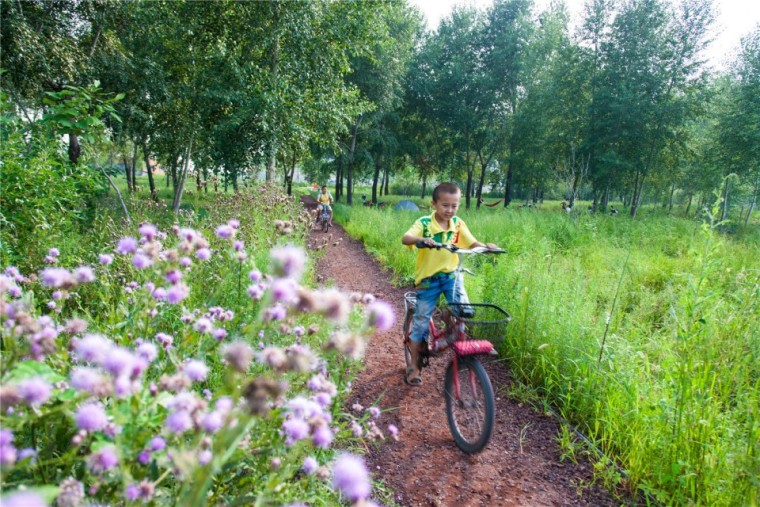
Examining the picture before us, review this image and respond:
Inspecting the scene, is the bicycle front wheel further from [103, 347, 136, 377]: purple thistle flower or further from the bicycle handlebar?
[103, 347, 136, 377]: purple thistle flower

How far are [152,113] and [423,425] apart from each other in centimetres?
1288

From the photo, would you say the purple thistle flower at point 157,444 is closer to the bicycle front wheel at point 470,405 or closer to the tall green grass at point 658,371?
the bicycle front wheel at point 470,405

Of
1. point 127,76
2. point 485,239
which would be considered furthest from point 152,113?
point 485,239

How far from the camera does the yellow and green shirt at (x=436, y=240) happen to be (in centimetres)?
346

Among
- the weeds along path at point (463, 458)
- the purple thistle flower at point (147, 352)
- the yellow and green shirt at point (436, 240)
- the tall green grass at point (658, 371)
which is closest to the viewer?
the purple thistle flower at point (147, 352)

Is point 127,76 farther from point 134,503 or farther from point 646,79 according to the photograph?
point 646,79

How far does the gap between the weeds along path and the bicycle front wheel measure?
0.13 meters

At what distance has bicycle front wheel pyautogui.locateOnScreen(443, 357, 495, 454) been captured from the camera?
9.32ft

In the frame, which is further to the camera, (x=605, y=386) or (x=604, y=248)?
(x=604, y=248)

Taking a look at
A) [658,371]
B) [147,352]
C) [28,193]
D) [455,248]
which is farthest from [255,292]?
[28,193]

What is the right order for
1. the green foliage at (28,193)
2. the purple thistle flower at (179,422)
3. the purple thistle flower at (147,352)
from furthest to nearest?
1. the green foliage at (28,193)
2. the purple thistle flower at (147,352)
3. the purple thistle flower at (179,422)

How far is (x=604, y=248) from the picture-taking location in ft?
29.6

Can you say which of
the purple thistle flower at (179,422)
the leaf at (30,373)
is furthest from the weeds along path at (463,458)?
the leaf at (30,373)

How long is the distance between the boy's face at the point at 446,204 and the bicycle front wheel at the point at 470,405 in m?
1.25
